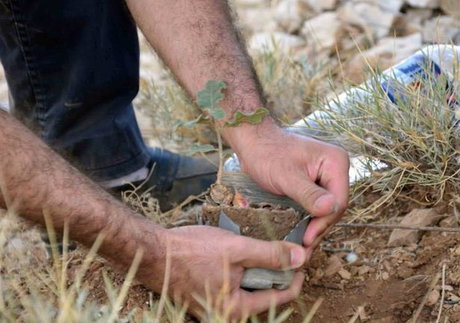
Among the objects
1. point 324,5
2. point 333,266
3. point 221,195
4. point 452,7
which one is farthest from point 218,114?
point 324,5

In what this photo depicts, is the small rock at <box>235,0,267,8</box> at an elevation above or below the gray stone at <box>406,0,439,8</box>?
below

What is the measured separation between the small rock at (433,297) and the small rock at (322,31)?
195 centimetres

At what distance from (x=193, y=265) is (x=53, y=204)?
1.01 feet

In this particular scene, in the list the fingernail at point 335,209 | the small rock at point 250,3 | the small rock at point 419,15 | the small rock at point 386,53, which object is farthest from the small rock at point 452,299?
the small rock at point 250,3

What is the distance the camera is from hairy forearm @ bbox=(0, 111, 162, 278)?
1.73m

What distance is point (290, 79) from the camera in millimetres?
3408

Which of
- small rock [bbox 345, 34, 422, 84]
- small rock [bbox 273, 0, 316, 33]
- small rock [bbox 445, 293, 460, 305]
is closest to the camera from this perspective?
small rock [bbox 445, 293, 460, 305]

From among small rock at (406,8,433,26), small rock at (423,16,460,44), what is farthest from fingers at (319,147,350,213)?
small rock at (406,8,433,26)

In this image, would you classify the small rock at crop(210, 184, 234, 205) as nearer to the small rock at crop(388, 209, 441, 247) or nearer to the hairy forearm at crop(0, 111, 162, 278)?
the hairy forearm at crop(0, 111, 162, 278)

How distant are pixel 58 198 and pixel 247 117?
0.47 meters

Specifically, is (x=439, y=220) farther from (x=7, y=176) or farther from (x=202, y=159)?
(x=7, y=176)

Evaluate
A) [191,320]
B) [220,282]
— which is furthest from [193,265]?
[191,320]

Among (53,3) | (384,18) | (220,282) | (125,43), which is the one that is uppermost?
(53,3)

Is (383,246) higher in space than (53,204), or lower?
lower
